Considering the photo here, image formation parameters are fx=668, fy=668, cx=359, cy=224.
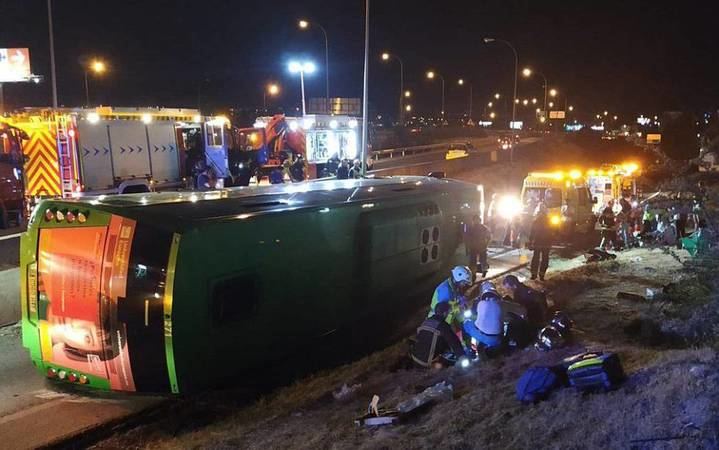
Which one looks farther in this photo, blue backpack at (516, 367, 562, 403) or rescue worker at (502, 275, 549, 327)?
rescue worker at (502, 275, 549, 327)

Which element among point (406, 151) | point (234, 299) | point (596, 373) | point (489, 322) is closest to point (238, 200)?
point (234, 299)

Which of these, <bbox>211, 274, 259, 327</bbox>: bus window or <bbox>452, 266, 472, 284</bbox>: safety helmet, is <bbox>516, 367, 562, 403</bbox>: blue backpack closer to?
<bbox>452, 266, 472, 284</bbox>: safety helmet

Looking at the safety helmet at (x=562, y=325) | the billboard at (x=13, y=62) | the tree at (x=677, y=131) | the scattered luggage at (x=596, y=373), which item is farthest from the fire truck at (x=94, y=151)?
the tree at (x=677, y=131)

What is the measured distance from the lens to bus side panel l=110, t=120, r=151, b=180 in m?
17.0

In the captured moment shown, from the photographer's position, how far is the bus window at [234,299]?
650 centimetres

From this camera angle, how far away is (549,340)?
7461 millimetres

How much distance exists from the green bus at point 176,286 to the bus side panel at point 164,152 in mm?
10531

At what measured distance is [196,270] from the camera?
20.5 feet

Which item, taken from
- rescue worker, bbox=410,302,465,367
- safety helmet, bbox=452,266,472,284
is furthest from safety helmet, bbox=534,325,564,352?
safety helmet, bbox=452,266,472,284

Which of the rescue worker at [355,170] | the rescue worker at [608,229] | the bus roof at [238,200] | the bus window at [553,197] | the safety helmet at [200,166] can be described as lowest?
the rescue worker at [608,229]

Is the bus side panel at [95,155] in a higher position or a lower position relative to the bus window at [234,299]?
higher

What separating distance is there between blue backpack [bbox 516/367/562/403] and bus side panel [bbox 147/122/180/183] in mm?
14680

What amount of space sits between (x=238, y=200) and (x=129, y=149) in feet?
34.4

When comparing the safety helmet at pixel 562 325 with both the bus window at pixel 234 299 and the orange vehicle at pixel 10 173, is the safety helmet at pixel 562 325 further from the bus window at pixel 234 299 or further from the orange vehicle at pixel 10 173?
the orange vehicle at pixel 10 173
